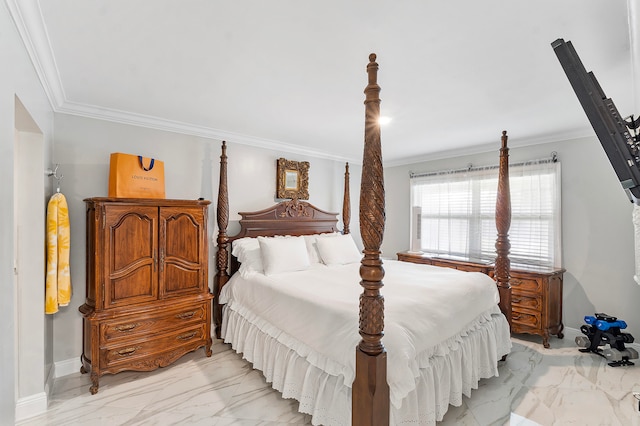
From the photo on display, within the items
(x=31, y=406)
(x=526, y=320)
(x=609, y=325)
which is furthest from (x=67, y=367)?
(x=609, y=325)

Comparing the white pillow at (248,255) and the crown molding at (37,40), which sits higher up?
the crown molding at (37,40)

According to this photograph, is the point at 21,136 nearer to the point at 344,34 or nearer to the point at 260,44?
the point at 260,44

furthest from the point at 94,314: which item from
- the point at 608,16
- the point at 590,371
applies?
the point at 590,371

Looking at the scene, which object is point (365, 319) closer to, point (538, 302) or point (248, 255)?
point (248, 255)

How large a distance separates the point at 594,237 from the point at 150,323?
4657 millimetres

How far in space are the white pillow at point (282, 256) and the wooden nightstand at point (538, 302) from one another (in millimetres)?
2468

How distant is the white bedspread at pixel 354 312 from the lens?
176 cm

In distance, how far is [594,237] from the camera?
3.35 metres

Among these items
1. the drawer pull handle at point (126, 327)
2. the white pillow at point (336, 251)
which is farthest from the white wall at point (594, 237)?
the drawer pull handle at point (126, 327)

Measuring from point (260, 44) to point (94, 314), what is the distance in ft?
7.84

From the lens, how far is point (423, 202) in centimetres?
492

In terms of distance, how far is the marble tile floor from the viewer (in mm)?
2090

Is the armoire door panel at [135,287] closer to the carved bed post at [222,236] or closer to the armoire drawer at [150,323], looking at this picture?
the armoire drawer at [150,323]

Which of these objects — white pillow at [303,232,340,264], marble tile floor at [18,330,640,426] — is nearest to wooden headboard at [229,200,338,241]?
white pillow at [303,232,340,264]
